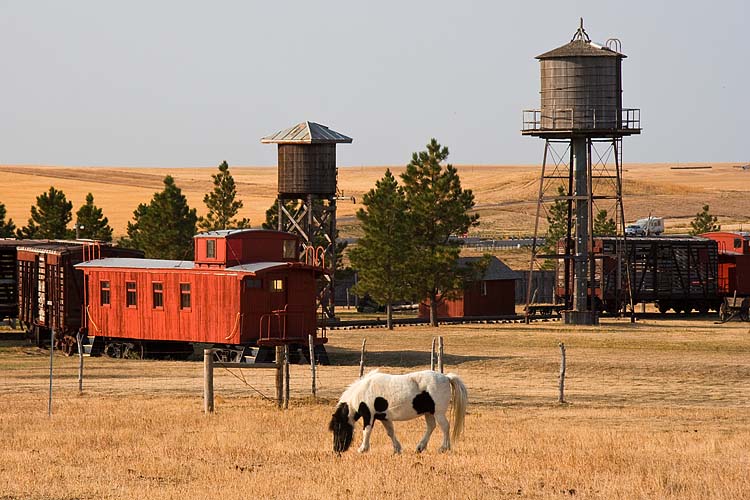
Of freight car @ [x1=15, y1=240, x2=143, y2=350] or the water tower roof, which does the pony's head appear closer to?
freight car @ [x1=15, y1=240, x2=143, y2=350]

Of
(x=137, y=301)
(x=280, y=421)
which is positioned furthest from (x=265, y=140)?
(x=280, y=421)

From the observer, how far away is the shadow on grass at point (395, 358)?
4491 cm

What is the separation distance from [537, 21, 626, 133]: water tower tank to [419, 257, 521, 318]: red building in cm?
1172

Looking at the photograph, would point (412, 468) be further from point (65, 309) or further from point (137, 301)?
point (65, 309)

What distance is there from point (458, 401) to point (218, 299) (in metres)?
24.8

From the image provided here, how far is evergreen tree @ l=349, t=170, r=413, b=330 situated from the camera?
6206 centimetres

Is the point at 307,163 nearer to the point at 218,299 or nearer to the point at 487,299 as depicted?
the point at 487,299

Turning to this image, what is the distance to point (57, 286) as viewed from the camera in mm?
51000

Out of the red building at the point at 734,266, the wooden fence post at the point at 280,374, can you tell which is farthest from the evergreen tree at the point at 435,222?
the wooden fence post at the point at 280,374

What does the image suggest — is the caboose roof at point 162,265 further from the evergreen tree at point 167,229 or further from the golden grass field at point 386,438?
the evergreen tree at point 167,229

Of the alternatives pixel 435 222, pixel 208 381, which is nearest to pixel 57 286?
pixel 435 222

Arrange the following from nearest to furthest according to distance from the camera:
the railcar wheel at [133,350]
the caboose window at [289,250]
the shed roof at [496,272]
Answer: the caboose window at [289,250] < the railcar wheel at [133,350] < the shed roof at [496,272]

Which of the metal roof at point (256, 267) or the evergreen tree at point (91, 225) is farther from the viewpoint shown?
the evergreen tree at point (91, 225)

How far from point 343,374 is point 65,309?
1425 cm
